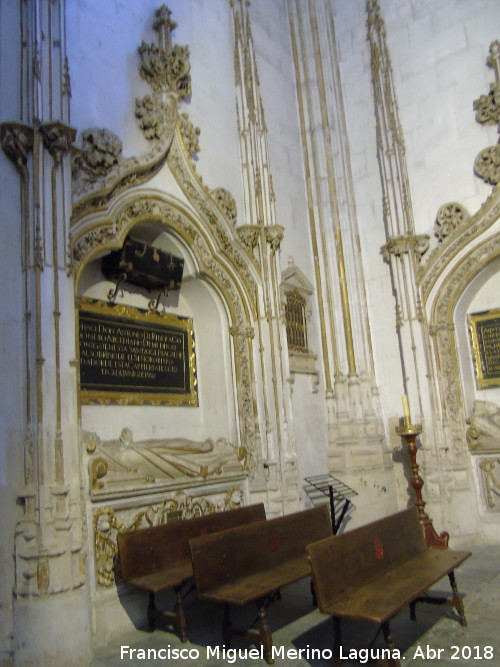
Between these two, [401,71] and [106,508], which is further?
[401,71]

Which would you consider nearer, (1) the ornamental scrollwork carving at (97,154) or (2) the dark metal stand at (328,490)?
(1) the ornamental scrollwork carving at (97,154)

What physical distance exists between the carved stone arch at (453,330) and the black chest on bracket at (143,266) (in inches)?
147

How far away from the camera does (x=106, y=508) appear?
15.4ft

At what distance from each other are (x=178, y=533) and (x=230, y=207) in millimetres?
3725

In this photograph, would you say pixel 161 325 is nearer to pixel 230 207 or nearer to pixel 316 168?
pixel 230 207

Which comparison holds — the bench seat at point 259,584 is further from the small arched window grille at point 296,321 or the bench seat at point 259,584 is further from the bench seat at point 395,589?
the small arched window grille at point 296,321

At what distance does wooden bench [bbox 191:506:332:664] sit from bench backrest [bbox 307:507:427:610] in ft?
1.63

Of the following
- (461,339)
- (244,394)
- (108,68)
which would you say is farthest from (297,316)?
(108,68)

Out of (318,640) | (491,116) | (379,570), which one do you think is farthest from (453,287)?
(318,640)

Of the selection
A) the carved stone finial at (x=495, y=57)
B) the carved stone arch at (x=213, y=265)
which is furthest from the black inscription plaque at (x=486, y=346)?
the carved stone arch at (x=213, y=265)

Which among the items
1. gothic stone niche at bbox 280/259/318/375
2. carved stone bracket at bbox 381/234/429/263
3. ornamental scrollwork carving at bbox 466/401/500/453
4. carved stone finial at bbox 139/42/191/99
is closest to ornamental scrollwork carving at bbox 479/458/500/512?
ornamental scrollwork carving at bbox 466/401/500/453

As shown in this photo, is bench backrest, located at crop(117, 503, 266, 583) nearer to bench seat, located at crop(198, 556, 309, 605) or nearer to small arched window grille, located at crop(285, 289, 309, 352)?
bench seat, located at crop(198, 556, 309, 605)

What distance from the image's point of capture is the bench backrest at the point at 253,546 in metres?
3.97

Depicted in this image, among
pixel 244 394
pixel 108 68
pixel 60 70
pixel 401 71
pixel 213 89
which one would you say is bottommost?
pixel 244 394
